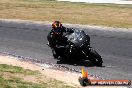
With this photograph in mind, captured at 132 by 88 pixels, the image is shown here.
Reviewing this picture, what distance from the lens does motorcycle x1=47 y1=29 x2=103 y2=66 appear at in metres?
16.2

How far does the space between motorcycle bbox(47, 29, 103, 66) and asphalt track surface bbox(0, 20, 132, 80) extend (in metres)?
0.30

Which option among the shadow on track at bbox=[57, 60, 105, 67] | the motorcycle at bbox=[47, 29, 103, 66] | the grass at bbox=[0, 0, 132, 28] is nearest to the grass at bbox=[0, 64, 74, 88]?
the motorcycle at bbox=[47, 29, 103, 66]

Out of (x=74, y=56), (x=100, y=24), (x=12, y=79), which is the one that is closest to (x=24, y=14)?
(x=100, y=24)

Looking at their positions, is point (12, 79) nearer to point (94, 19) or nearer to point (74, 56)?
point (74, 56)

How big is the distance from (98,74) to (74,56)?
77.7 inches

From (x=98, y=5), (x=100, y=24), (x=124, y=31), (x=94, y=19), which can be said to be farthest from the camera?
(x=98, y=5)

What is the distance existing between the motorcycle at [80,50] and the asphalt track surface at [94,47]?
0.99 feet

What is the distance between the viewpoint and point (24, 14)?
116 feet

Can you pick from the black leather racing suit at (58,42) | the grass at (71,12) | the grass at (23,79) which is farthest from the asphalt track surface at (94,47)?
the grass at (71,12)

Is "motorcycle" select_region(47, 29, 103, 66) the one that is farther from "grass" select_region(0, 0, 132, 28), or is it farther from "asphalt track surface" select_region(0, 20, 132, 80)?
"grass" select_region(0, 0, 132, 28)

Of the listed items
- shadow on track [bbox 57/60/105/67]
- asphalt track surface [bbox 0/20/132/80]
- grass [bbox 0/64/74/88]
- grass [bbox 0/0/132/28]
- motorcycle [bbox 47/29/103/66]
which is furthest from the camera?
grass [bbox 0/0/132/28]

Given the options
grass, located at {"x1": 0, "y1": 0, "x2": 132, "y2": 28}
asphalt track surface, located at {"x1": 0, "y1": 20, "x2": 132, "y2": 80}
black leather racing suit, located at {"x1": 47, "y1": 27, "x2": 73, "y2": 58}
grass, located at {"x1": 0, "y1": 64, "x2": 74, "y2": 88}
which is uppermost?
black leather racing suit, located at {"x1": 47, "y1": 27, "x2": 73, "y2": 58}

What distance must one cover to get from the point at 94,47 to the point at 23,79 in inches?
289

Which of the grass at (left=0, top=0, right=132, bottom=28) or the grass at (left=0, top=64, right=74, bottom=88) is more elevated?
the grass at (left=0, top=64, right=74, bottom=88)
